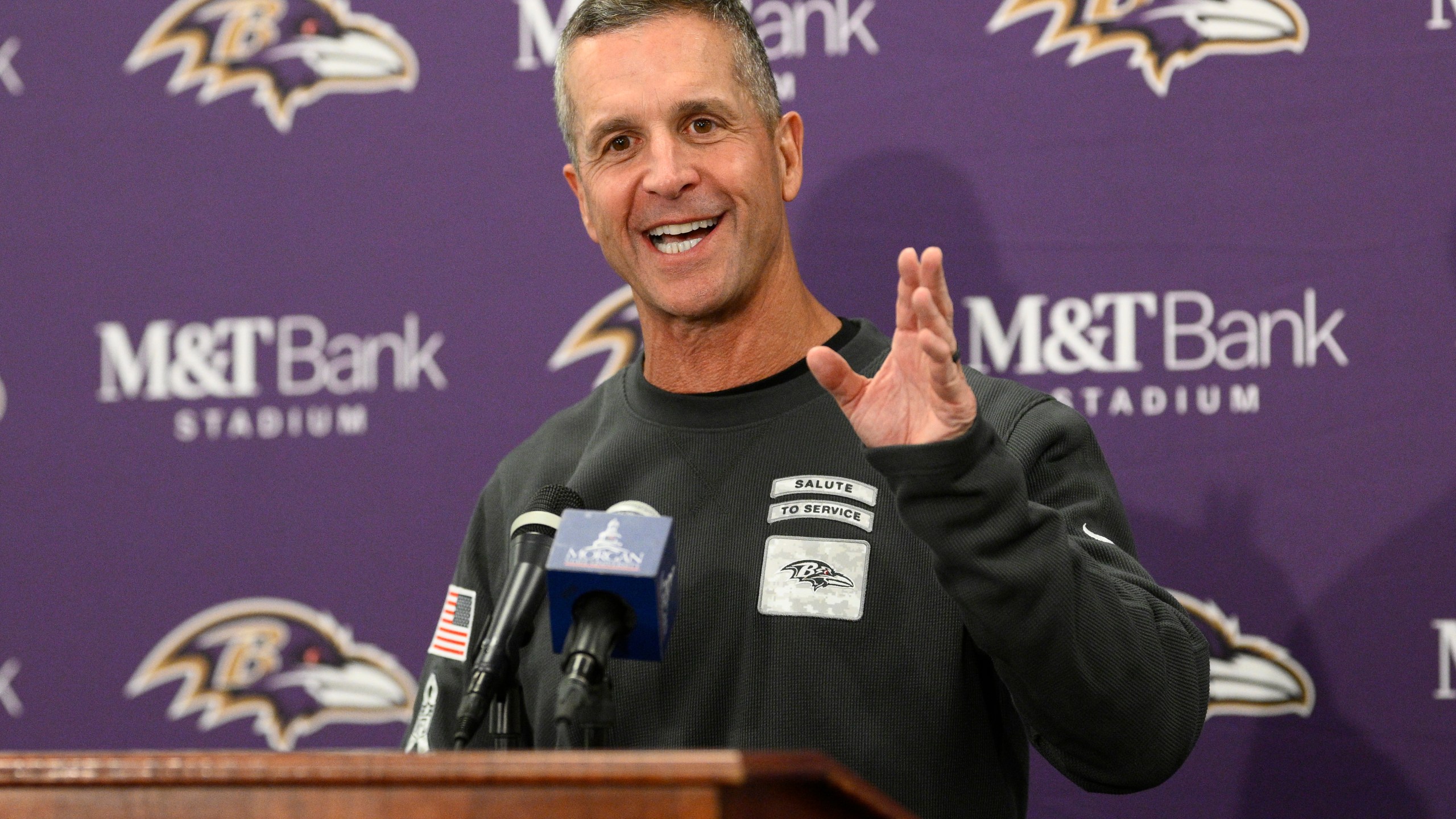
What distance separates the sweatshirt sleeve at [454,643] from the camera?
1720 mm

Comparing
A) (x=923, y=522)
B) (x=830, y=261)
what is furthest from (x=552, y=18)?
(x=923, y=522)

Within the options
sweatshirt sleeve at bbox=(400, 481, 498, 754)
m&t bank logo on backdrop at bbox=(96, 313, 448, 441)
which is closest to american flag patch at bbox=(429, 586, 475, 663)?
sweatshirt sleeve at bbox=(400, 481, 498, 754)

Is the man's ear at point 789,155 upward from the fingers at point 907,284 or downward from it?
upward

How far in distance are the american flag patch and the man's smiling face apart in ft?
1.48

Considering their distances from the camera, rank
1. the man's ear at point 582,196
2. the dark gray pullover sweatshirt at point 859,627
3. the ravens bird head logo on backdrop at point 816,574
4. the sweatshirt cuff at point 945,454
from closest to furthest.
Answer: the sweatshirt cuff at point 945,454, the dark gray pullover sweatshirt at point 859,627, the ravens bird head logo on backdrop at point 816,574, the man's ear at point 582,196

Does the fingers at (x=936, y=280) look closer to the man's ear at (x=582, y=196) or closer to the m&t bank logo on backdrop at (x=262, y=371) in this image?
the man's ear at (x=582, y=196)

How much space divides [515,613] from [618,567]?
134 millimetres

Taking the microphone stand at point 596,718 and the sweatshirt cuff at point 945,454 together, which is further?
the sweatshirt cuff at point 945,454

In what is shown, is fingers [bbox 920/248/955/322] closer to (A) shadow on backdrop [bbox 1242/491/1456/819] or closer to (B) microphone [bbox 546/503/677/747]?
(B) microphone [bbox 546/503/677/747]

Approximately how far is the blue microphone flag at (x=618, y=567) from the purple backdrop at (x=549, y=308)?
120 cm

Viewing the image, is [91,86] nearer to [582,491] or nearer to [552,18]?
[552,18]

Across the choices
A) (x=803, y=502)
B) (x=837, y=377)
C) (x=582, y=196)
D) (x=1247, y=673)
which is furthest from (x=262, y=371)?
(x=1247, y=673)

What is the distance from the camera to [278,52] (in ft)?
8.26

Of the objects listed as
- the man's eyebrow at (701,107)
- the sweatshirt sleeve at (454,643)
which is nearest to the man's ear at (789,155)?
the man's eyebrow at (701,107)
